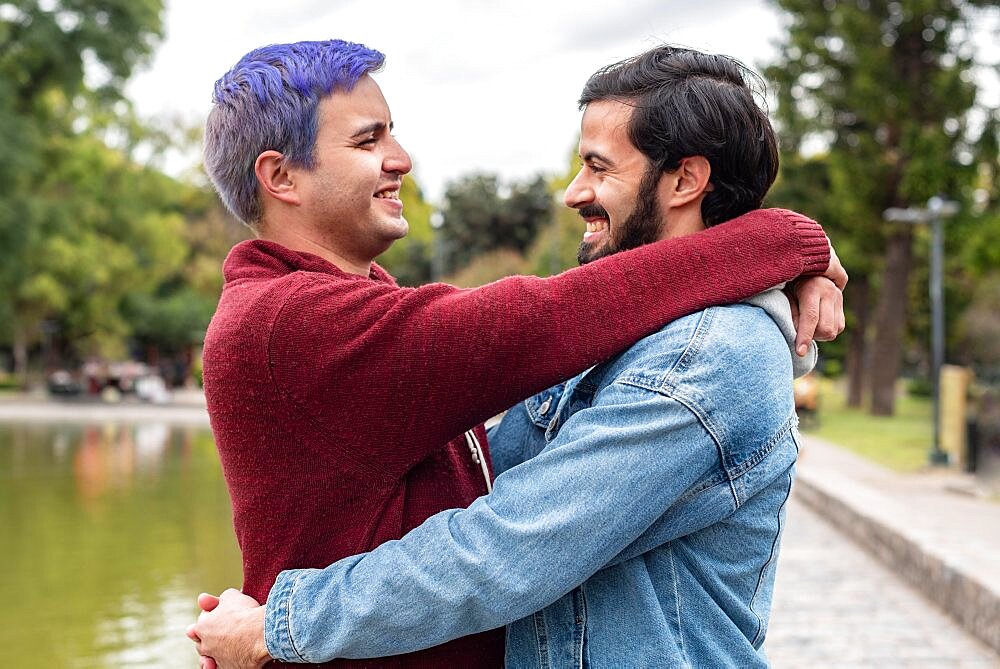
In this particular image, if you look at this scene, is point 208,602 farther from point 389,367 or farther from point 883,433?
point 883,433

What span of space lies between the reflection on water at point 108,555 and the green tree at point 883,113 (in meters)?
15.5

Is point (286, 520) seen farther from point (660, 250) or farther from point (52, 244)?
point (52, 244)

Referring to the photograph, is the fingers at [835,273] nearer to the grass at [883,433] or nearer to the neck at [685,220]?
the neck at [685,220]

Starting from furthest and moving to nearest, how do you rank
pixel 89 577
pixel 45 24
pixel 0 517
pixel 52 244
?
pixel 52 244, pixel 45 24, pixel 0 517, pixel 89 577

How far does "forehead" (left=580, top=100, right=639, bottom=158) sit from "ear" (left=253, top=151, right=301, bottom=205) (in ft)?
1.80

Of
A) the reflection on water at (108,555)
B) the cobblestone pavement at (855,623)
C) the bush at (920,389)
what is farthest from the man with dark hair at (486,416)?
the bush at (920,389)

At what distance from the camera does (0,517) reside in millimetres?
11852

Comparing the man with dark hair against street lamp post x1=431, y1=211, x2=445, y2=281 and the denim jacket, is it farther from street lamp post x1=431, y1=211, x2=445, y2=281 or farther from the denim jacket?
street lamp post x1=431, y1=211, x2=445, y2=281

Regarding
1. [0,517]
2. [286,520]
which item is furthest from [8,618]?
[286,520]

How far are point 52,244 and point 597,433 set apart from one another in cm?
3997

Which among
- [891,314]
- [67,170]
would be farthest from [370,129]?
[67,170]

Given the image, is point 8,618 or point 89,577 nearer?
point 8,618

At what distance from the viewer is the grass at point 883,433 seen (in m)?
17.6

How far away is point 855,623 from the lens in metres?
6.94
